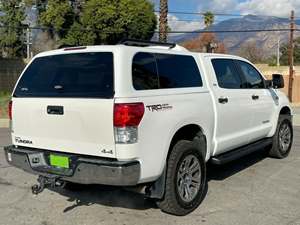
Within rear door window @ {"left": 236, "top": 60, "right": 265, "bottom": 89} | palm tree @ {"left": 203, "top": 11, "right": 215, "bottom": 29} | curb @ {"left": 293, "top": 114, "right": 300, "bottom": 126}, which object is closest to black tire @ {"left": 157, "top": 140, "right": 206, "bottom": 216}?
rear door window @ {"left": 236, "top": 60, "right": 265, "bottom": 89}

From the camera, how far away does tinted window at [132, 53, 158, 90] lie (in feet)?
16.5

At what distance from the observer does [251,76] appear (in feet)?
25.2

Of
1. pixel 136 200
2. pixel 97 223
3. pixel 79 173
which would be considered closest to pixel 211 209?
pixel 136 200

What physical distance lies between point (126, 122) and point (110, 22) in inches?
1269

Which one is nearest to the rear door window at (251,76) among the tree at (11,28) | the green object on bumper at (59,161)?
the green object on bumper at (59,161)

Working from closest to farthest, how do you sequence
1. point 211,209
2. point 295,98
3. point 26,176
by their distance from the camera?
1. point 211,209
2. point 26,176
3. point 295,98

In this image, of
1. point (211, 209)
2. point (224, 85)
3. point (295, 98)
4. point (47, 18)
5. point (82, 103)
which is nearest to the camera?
point (82, 103)

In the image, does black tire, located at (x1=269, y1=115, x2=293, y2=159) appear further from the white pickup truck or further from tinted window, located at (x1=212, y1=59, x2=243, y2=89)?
the white pickup truck

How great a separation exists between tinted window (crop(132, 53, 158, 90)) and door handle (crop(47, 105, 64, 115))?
868 mm

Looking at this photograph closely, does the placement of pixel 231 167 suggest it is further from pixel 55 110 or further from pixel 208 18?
pixel 208 18

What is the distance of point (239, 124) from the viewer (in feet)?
22.7

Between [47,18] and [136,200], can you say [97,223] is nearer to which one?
[136,200]

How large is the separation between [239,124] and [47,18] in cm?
3205

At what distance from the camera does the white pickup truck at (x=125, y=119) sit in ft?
15.8
